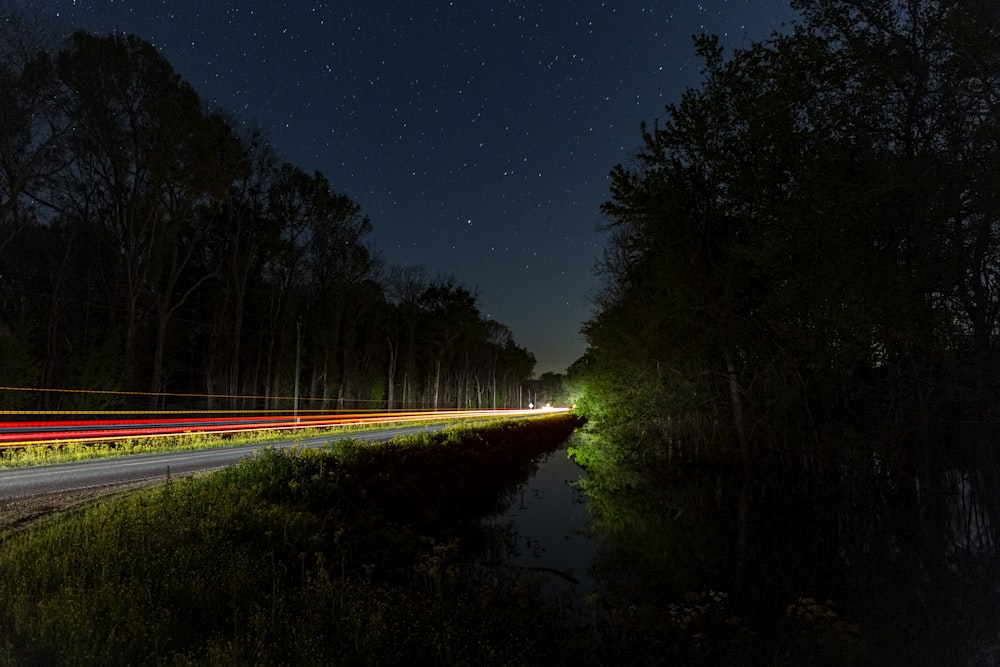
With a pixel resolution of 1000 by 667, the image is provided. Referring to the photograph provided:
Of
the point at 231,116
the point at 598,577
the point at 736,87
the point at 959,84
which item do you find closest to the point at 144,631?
the point at 598,577

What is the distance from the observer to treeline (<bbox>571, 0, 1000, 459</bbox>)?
448 inches

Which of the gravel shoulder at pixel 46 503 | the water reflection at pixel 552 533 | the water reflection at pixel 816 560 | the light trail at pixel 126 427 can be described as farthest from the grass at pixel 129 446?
the water reflection at pixel 816 560

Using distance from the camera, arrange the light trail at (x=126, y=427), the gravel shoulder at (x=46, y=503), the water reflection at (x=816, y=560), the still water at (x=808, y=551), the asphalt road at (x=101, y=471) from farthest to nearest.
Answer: the light trail at (x=126, y=427) → the asphalt road at (x=101, y=471) → the gravel shoulder at (x=46, y=503) → the still water at (x=808, y=551) → the water reflection at (x=816, y=560)

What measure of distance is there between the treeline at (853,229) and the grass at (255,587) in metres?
9.70

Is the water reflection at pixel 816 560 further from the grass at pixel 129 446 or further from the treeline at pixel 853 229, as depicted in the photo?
the grass at pixel 129 446

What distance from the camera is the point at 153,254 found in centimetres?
2791

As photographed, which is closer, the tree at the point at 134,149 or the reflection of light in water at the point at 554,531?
the reflection of light in water at the point at 554,531

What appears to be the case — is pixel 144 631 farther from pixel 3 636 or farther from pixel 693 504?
pixel 693 504

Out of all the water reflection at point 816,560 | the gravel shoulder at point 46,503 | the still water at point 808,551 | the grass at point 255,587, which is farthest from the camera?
the gravel shoulder at point 46,503

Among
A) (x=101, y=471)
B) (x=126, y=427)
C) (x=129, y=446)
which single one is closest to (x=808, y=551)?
(x=101, y=471)

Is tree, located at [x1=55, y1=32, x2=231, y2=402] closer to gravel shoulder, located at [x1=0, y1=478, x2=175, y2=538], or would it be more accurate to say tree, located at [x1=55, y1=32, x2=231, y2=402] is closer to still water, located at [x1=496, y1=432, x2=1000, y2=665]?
gravel shoulder, located at [x1=0, y1=478, x2=175, y2=538]

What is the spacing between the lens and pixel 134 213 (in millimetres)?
25312

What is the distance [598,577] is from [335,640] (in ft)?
22.6

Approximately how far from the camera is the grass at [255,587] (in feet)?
15.8
